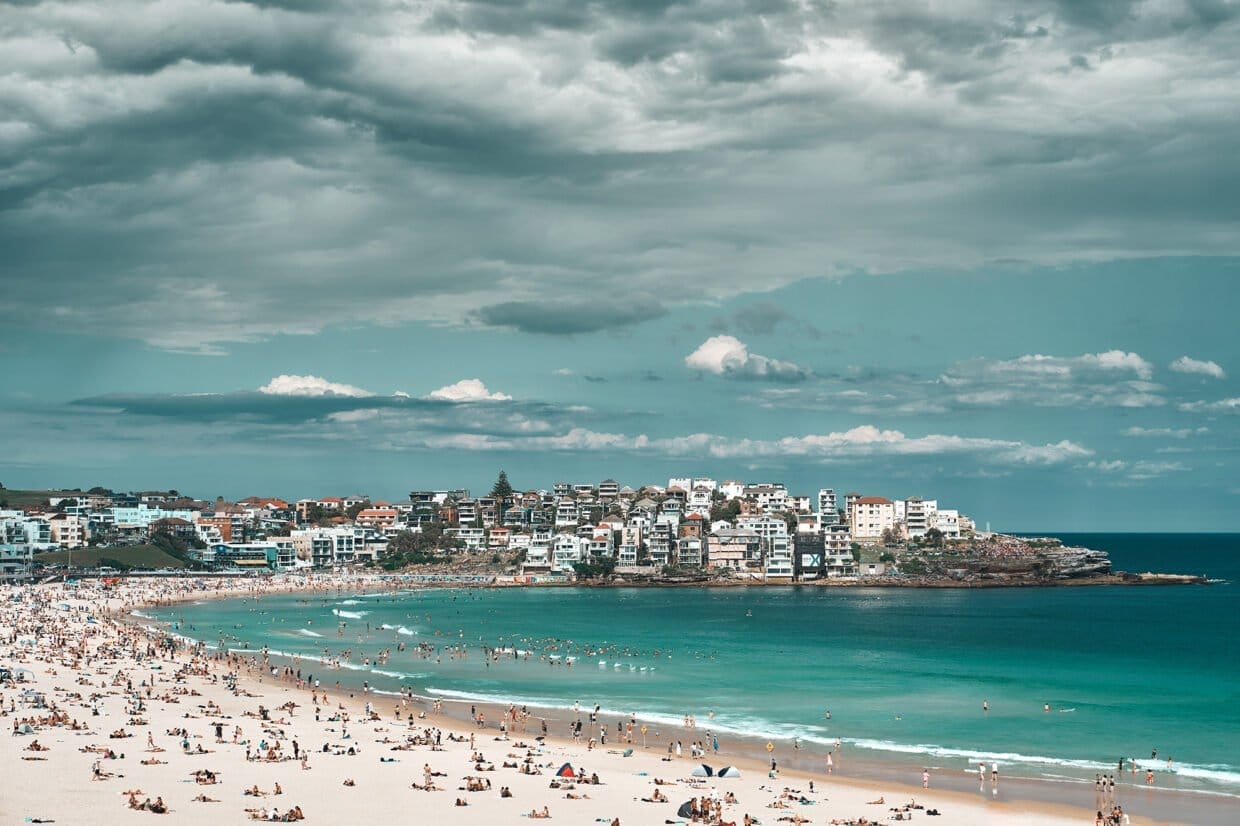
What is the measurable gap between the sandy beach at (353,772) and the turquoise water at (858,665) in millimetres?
6436

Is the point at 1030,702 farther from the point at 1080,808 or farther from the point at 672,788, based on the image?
the point at 672,788

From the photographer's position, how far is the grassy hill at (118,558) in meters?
167

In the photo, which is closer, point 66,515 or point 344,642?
point 344,642

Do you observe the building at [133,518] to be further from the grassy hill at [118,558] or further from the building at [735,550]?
the building at [735,550]

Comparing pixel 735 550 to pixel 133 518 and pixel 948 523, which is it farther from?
pixel 133 518

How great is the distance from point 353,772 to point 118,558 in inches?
5834

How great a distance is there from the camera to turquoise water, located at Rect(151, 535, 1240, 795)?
4781cm

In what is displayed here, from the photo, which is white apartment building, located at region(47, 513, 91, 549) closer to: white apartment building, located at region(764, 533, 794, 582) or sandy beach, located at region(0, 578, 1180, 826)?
white apartment building, located at region(764, 533, 794, 582)

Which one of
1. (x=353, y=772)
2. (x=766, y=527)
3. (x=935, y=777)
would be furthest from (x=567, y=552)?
(x=353, y=772)

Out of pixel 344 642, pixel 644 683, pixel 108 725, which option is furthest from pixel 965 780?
pixel 344 642

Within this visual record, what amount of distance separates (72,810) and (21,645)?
50.7m

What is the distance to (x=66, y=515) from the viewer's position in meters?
189

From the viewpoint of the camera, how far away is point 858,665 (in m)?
72.4

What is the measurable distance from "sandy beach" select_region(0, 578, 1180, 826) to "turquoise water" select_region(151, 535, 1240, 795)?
6.44 m
